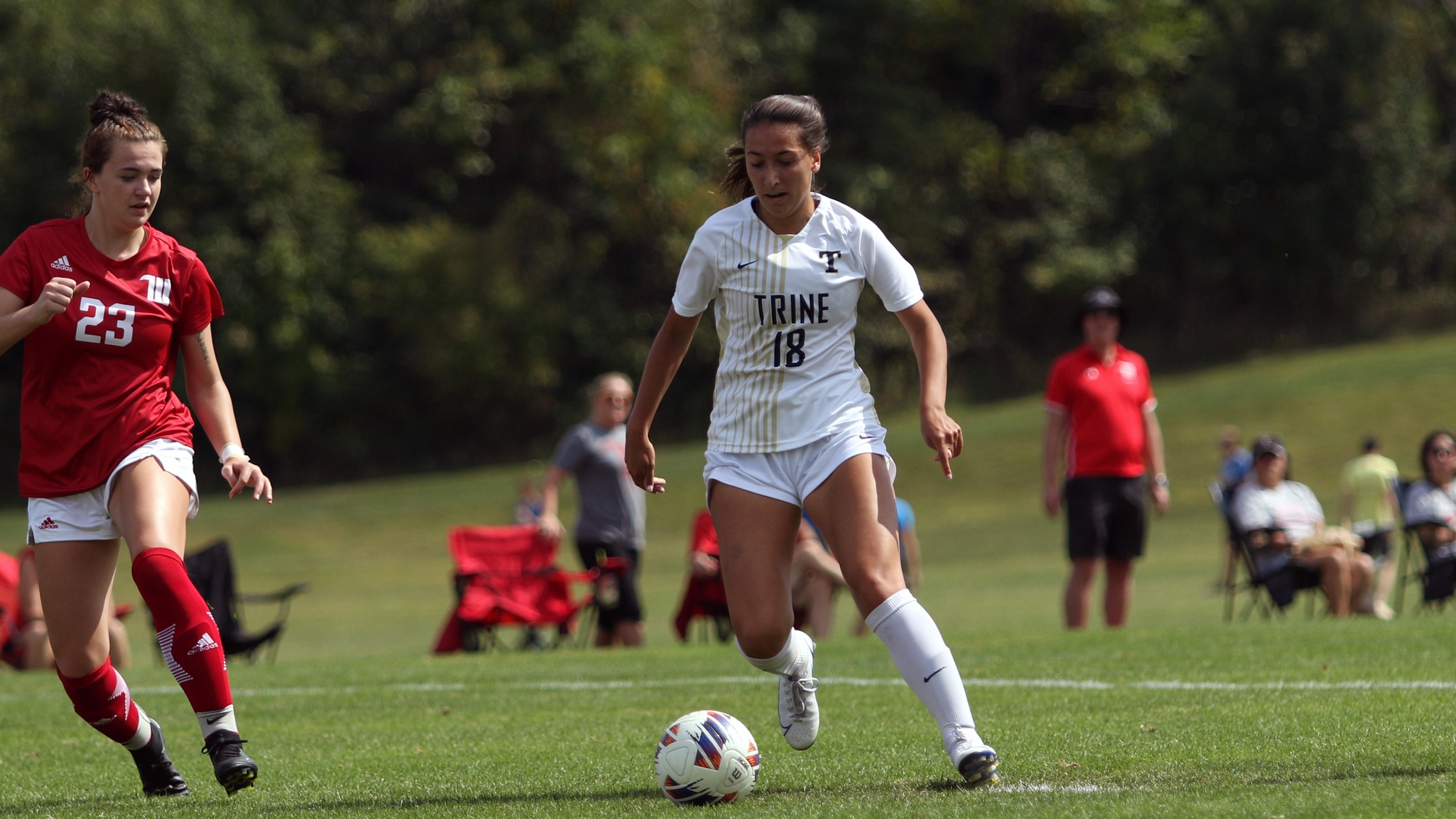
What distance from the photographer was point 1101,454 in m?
10.8

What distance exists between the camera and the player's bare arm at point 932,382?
4.72m

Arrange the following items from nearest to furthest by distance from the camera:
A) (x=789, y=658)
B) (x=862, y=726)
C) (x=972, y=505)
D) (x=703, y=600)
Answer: (x=789, y=658)
(x=862, y=726)
(x=703, y=600)
(x=972, y=505)

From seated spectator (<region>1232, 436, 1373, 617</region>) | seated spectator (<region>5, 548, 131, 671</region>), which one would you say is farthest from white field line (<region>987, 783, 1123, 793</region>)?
seated spectator (<region>1232, 436, 1373, 617</region>)

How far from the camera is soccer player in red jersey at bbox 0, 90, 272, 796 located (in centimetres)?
481

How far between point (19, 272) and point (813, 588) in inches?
328

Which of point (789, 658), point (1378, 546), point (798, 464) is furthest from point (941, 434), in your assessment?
point (1378, 546)

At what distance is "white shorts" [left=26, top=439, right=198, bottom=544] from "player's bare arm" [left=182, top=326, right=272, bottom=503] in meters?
0.21

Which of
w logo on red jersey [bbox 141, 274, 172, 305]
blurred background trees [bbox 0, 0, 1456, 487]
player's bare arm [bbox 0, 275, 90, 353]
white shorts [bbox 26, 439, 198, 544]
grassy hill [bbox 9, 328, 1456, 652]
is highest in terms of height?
blurred background trees [bbox 0, 0, 1456, 487]

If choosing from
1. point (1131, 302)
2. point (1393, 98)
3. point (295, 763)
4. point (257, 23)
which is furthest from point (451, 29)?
point (295, 763)

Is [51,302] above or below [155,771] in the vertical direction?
above

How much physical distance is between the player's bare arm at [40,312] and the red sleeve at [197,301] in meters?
0.41

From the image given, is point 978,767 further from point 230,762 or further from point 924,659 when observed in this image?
point 230,762

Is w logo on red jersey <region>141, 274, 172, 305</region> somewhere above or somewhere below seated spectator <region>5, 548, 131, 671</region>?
above

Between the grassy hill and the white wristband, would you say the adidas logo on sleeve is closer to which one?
the white wristband
